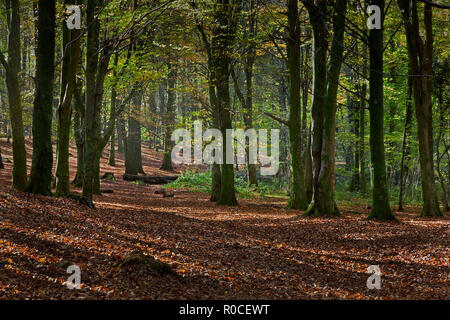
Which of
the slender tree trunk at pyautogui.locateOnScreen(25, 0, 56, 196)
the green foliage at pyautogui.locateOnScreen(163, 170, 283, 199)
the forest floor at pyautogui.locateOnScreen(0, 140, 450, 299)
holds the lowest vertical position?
the forest floor at pyautogui.locateOnScreen(0, 140, 450, 299)

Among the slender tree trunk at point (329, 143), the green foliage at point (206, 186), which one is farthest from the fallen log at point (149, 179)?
the slender tree trunk at point (329, 143)

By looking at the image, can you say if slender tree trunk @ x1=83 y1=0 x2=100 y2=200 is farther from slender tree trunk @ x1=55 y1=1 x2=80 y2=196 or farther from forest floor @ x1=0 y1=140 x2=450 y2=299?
forest floor @ x1=0 y1=140 x2=450 y2=299

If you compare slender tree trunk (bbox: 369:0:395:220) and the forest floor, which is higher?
slender tree trunk (bbox: 369:0:395:220)

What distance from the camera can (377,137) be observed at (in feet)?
33.1

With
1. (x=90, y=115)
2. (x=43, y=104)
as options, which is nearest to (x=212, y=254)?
(x=43, y=104)

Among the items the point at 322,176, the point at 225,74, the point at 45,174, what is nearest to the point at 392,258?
the point at 322,176

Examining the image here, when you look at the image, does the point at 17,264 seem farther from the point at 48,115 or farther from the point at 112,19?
the point at 112,19

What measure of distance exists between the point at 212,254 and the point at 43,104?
5.68 m

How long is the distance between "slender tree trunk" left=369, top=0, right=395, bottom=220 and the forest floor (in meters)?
0.58

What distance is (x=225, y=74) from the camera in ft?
45.8

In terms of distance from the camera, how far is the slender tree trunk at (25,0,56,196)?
8898mm

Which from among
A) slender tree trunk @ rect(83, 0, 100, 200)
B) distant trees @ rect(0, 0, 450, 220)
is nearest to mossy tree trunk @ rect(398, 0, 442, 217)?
distant trees @ rect(0, 0, 450, 220)

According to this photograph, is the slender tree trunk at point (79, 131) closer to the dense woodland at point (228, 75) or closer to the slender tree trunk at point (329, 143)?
the dense woodland at point (228, 75)
